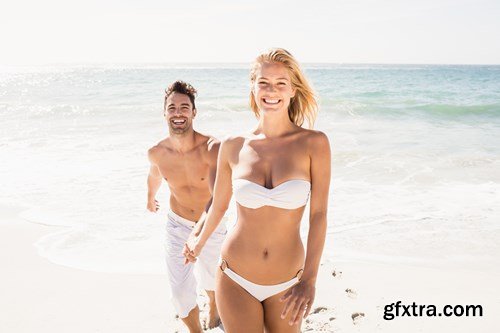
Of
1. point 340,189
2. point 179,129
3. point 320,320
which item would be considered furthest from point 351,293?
point 340,189

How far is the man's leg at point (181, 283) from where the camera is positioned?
402 cm

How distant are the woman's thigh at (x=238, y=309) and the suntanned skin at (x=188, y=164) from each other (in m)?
1.62

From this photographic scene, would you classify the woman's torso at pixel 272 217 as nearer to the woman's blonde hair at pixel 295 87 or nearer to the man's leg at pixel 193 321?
the woman's blonde hair at pixel 295 87

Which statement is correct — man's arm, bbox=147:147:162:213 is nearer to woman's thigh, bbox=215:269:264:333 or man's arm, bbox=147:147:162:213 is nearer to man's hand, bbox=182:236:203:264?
man's hand, bbox=182:236:203:264

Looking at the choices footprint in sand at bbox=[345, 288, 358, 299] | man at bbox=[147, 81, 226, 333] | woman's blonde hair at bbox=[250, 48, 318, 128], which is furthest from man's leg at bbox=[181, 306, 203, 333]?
woman's blonde hair at bbox=[250, 48, 318, 128]

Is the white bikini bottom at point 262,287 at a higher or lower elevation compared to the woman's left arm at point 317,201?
lower

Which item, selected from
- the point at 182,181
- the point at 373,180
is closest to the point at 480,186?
the point at 373,180

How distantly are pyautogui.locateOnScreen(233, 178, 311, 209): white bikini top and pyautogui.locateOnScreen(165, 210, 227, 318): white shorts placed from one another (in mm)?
1661

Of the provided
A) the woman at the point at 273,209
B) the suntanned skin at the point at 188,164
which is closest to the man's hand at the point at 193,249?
the woman at the point at 273,209

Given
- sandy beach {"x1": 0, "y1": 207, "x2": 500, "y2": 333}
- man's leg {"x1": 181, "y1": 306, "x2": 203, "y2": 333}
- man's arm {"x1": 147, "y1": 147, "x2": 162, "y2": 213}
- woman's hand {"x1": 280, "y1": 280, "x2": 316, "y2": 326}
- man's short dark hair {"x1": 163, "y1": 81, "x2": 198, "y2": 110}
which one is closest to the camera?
woman's hand {"x1": 280, "y1": 280, "x2": 316, "y2": 326}

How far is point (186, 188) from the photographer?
14.5ft

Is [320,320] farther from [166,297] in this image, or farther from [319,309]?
[166,297]

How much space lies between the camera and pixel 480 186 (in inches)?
354

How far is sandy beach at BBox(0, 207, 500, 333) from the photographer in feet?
14.3
